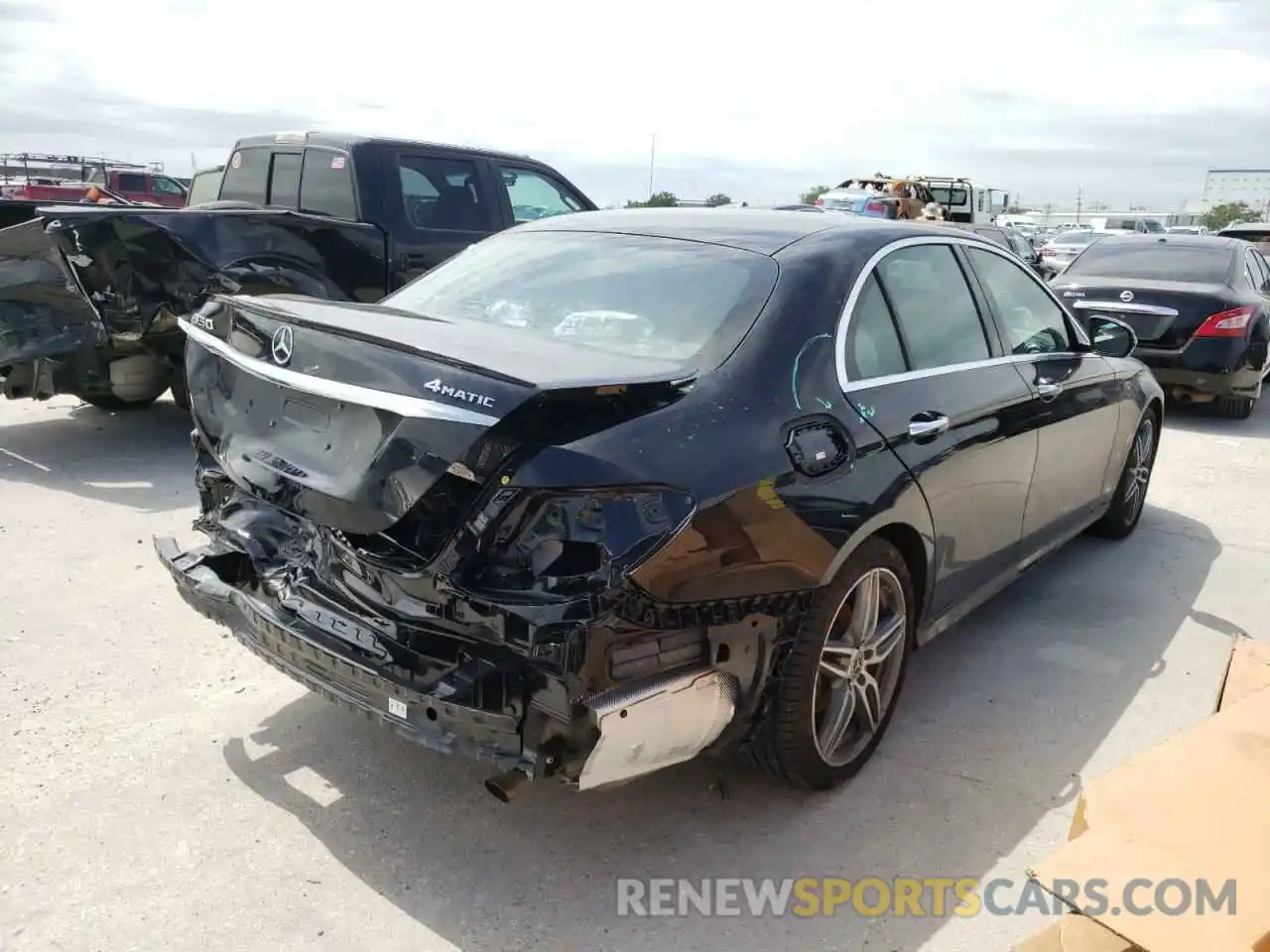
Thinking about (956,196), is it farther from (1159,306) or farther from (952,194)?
(1159,306)

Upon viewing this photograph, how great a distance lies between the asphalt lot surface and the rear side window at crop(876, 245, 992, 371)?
1.25 metres

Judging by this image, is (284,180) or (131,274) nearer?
(131,274)

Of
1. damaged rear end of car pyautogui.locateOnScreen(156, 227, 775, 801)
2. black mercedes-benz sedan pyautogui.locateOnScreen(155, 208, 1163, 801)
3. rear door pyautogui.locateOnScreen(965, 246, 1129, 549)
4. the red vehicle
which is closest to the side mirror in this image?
rear door pyautogui.locateOnScreen(965, 246, 1129, 549)

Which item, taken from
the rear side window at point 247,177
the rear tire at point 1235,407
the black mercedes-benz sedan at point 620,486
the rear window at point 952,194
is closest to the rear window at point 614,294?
the black mercedes-benz sedan at point 620,486

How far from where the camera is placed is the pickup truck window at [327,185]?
708cm

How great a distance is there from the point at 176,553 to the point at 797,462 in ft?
6.44

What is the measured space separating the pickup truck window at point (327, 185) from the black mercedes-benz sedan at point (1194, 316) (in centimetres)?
585

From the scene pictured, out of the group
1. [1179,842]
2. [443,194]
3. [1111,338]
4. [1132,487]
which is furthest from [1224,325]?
[1179,842]

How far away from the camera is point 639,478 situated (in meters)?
2.31

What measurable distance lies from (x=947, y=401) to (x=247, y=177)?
6.37 meters

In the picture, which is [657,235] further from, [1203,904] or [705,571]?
[1203,904]

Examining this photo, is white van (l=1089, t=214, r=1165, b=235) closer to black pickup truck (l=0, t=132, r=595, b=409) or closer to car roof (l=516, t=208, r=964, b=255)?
black pickup truck (l=0, t=132, r=595, b=409)

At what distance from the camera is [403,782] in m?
3.08

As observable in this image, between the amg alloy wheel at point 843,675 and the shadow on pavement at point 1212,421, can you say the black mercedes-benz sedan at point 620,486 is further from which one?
the shadow on pavement at point 1212,421
